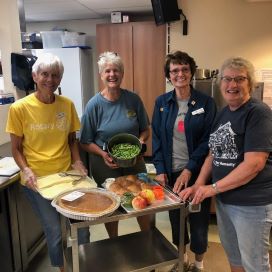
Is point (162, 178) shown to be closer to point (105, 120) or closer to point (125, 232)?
point (105, 120)

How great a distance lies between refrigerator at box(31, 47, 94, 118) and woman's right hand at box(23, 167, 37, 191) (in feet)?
11.1

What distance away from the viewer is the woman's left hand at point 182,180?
5.18ft

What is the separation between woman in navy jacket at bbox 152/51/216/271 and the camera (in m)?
1.62

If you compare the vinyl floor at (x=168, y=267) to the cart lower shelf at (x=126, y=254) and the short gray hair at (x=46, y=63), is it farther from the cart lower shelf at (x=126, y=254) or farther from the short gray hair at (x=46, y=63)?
the short gray hair at (x=46, y=63)

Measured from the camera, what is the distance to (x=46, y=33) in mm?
4691

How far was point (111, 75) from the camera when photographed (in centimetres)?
170

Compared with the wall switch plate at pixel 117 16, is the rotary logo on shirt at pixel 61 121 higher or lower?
lower

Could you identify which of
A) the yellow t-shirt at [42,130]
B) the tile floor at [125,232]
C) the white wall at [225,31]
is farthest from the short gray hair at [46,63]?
the white wall at [225,31]

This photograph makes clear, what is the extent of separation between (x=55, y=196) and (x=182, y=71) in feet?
3.06

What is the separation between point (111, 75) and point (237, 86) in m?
0.74

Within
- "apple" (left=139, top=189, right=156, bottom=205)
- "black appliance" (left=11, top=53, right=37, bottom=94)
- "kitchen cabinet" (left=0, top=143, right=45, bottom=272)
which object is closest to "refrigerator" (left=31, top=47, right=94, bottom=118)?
"black appliance" (left=11, top=53, right=37, bottom=94)

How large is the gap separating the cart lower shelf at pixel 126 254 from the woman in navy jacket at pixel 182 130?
10.5 inches

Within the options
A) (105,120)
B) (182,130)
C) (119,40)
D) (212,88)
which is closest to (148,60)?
(119,40)

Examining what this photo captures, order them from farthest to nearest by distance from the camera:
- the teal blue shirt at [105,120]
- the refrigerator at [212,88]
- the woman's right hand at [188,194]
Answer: the refrigerator at [212,88] < the teal blue shirt at [105,120] < the woman's right hand at [188,194]
